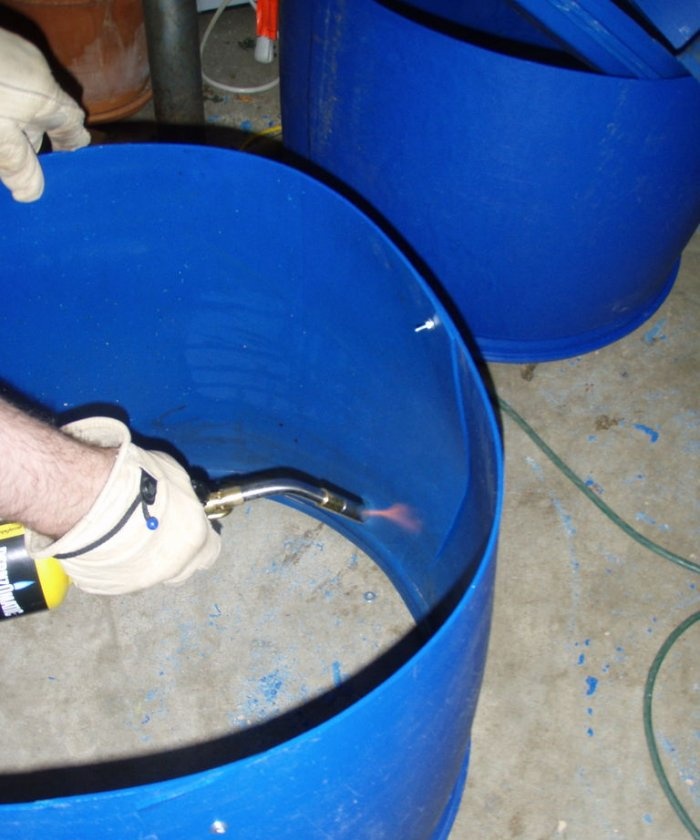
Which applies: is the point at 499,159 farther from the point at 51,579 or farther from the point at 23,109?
the point at 51,579

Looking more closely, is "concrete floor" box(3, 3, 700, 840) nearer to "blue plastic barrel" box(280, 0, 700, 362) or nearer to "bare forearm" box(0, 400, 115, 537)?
"blue plastic barrel" box(280, 0, 700, 362)

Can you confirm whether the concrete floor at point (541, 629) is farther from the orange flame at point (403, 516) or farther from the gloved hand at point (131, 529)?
the gloved hand at point (131, 529)

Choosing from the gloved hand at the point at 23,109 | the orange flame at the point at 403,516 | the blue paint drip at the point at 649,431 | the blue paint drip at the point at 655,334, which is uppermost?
the gloved hand at the point at 23,109

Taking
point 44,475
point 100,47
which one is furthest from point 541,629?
point 100,47

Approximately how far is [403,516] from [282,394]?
0.73 feet

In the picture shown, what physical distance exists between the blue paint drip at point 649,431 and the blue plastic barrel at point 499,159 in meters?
0.17

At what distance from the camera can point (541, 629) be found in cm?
111

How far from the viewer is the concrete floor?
1.01m

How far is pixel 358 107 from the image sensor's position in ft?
3.44

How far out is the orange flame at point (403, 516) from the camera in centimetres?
98

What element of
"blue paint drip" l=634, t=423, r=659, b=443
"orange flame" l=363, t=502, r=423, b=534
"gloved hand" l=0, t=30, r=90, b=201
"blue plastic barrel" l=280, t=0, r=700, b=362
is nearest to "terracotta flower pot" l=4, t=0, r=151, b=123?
"blue plastic barrel" l=280, t=0, r=700, b=362

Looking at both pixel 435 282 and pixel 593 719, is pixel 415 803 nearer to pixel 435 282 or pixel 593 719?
pixel 593 719

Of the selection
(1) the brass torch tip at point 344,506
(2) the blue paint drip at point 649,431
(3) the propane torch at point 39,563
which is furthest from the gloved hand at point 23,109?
(2) the blue paint drip at point 649,431

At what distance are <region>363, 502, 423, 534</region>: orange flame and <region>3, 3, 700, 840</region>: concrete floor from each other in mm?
134
